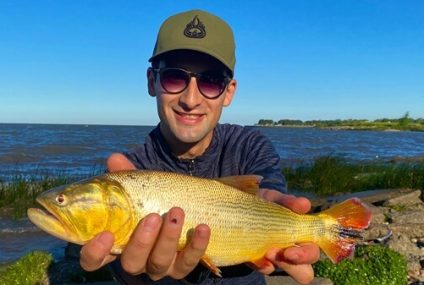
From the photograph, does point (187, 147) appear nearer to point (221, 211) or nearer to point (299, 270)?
point (221, 211)

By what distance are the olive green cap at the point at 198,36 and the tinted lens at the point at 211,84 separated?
0.14 meters

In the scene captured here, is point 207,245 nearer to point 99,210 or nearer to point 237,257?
point 237,257

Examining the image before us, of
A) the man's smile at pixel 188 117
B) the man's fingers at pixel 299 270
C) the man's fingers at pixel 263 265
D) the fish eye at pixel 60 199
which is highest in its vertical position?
the man's smile at pixel 188 117

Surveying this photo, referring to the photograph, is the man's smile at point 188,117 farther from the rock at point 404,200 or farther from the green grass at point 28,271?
the rock at point 404,200

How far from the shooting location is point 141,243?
2852 mm

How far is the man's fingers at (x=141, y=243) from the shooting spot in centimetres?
279

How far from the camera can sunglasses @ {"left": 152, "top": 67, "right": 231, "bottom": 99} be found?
3.80 meters

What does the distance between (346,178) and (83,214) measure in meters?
15.1

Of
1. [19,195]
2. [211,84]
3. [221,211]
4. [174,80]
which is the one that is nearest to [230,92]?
[211,84]

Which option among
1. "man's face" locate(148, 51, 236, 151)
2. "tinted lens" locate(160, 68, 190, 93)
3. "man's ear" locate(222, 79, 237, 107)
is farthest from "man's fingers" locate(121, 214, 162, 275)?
"man's ear" locate(222, 79, 237, 107)

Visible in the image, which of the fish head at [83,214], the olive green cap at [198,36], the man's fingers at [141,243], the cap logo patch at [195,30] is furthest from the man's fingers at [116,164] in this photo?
the cap logo patch at [195,30]

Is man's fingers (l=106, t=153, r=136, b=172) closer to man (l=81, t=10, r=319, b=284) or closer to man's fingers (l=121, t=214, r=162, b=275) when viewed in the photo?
man (l=81, t=10, r=319, b=284)

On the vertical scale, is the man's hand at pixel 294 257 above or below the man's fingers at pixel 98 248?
below

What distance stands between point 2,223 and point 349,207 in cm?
1112
